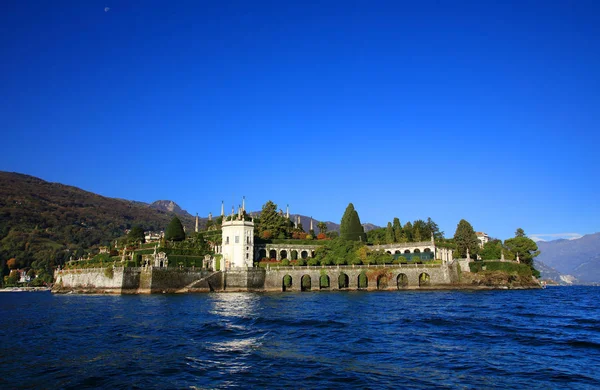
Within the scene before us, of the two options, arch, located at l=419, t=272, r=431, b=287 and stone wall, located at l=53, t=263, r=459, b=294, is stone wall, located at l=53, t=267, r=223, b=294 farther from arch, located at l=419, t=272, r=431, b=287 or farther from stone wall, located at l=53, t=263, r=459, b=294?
arch, located at l=419, t=272, r=431, b=287

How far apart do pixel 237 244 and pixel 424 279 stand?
34146 millimetres

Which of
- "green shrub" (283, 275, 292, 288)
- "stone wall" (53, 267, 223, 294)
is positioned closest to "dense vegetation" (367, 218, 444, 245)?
"green shrub" (283, 275, 292, 288)

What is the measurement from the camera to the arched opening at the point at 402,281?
79.4 m

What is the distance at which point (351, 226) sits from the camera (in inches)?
3949

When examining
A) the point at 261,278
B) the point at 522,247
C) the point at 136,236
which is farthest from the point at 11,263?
the point at 522,247

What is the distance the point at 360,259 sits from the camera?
3199 inches

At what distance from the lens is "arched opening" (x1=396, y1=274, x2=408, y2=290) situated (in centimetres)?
7936

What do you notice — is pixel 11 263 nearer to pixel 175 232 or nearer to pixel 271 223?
pixel 175 232

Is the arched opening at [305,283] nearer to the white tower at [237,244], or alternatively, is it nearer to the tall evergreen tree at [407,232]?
the white tower at [237,244]

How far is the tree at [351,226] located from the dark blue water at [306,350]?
58.2 metres

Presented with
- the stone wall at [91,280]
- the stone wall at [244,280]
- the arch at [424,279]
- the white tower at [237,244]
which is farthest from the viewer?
the white tower at [237,244]

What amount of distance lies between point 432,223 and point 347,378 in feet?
341

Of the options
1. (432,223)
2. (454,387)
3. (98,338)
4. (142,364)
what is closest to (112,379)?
(142,364)

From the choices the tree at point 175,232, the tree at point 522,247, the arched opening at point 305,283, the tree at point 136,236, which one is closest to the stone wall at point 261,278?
the arched opening at point 305,283
